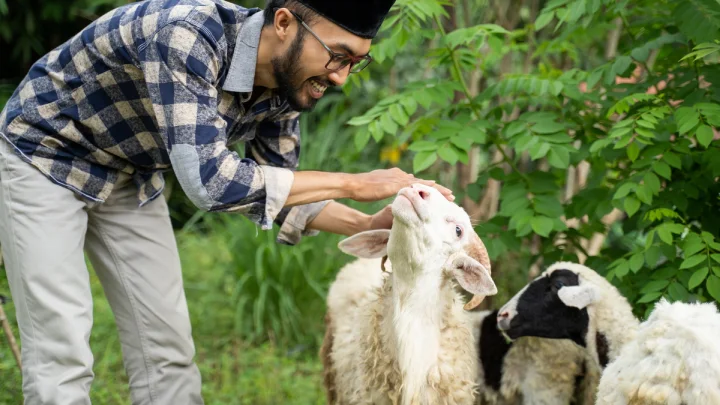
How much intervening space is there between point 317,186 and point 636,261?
145 centimetres

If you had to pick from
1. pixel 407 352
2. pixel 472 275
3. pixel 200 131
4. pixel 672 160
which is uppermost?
pixel 200 131

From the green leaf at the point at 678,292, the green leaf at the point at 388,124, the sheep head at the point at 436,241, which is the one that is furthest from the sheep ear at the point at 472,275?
Answer: the green leaf at the point at 388,124

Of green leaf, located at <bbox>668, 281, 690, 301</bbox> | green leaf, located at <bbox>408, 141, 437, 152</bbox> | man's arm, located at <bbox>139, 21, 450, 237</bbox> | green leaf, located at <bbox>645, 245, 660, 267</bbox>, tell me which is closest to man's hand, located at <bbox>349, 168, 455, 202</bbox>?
man's arm, located at <bbox>139, 21, 450, 237</bbox>

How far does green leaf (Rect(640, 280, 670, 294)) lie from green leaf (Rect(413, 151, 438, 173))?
1085 mm

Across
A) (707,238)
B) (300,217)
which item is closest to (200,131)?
(300,217)

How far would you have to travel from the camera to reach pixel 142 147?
3191 millimetres

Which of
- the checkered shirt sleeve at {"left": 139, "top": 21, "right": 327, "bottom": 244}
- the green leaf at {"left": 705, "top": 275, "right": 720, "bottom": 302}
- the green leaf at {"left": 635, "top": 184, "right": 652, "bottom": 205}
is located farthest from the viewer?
the green leaf at {"left": 635, "top": 184, "right": 652, "bottom": 205}

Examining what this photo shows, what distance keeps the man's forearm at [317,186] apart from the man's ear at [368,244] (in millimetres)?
383

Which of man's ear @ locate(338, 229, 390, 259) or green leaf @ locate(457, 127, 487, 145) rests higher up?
green leaf @ locate(457, 127, 487, 145)

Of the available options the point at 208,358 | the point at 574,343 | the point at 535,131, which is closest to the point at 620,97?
the point at 535,131

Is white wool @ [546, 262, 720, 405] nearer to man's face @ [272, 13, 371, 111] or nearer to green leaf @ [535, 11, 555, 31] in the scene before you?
man's face @ [272, 13, 371, 111]

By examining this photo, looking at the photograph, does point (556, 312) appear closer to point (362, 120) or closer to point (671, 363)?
point (671, 363)

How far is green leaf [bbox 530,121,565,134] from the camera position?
3.81 meters

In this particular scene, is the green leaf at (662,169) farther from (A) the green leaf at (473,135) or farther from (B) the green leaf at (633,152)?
(A) the green leaf at (473,135)
